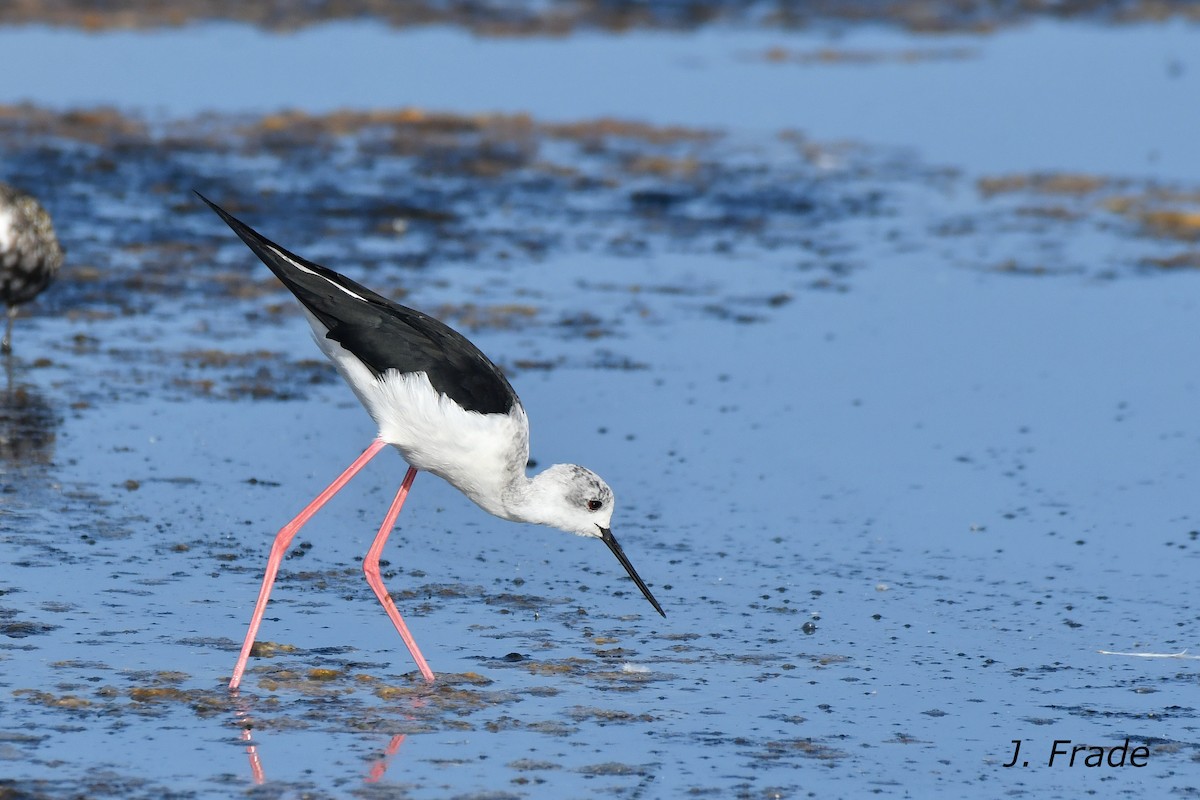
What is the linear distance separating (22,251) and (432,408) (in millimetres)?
3913

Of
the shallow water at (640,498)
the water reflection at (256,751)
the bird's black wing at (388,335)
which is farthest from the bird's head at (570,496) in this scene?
the water reflection at (256,751)

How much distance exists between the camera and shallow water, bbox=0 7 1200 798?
→ 15.4ft

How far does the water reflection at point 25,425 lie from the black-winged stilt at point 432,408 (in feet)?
6.12

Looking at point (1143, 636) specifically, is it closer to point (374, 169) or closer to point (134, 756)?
point (134, 756)

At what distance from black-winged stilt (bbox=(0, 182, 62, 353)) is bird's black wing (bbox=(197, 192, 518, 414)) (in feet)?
10.9

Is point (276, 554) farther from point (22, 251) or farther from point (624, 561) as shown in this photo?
point (22, 251)

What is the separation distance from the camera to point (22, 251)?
8.52 m

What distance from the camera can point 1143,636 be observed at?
5633mm

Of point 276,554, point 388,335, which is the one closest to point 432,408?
point 388,335

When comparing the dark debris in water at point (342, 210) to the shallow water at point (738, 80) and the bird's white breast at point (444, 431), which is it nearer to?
the shallow water at point (738, 80)

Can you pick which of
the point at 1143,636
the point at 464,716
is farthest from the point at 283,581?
the point at 1143,636

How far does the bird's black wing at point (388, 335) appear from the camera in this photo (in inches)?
211

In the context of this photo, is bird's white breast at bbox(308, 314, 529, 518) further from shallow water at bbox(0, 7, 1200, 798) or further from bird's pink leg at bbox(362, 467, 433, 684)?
shallow water at bbox(0, 7, 1200, 798)

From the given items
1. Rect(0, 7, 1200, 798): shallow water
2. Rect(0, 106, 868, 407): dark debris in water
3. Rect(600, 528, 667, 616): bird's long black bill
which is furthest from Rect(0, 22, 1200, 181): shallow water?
Rect(600, 528, 667, 616): bird's long black bill
